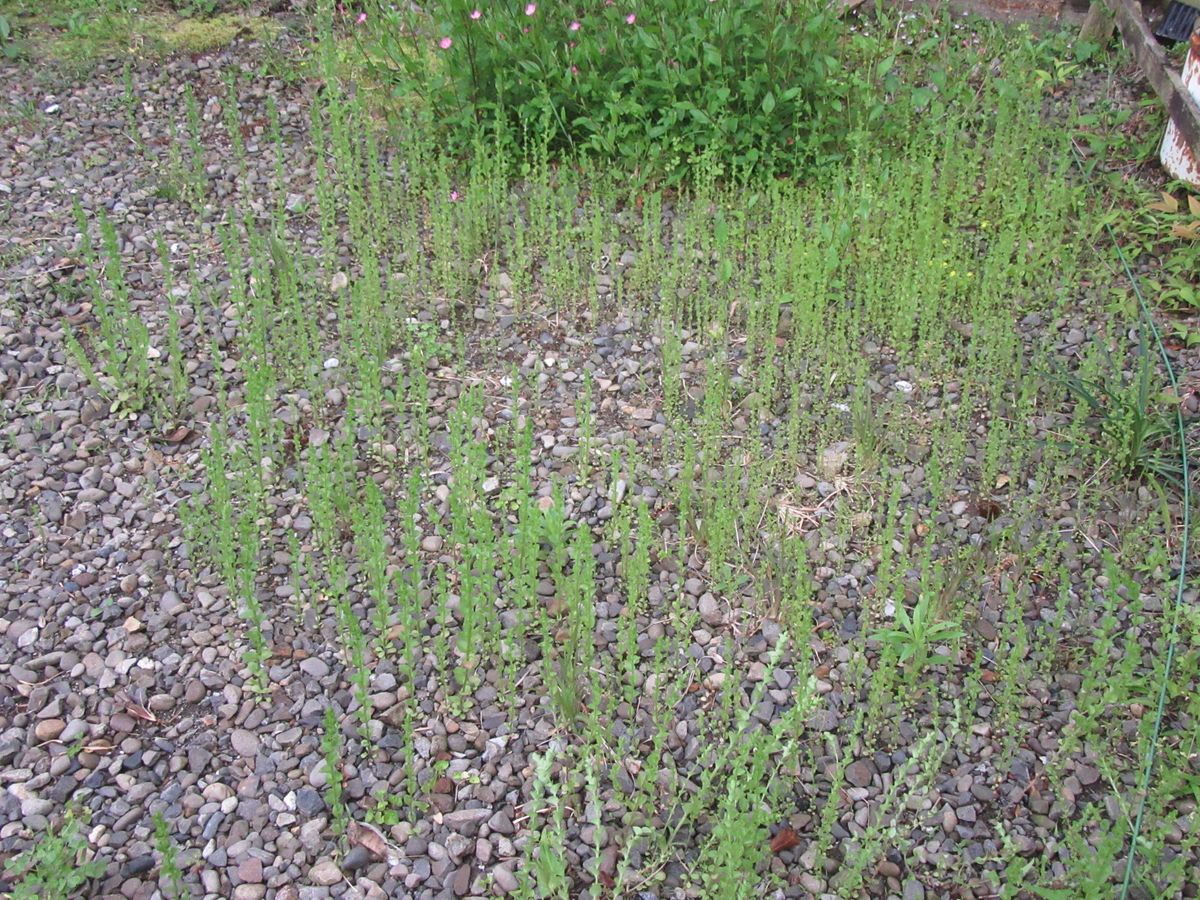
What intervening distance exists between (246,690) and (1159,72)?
4.89 metres

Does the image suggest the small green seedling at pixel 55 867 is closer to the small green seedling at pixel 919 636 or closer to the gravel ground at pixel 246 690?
the gravel ground at pixel 246 690

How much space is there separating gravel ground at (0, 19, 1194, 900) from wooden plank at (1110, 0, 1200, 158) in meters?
1.23

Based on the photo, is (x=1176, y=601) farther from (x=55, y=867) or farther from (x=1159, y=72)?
(x=1159, y=72)

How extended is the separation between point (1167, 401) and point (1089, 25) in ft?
10.4

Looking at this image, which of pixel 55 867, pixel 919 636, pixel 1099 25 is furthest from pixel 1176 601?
pixel 1099 25

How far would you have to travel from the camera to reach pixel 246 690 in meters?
2.76

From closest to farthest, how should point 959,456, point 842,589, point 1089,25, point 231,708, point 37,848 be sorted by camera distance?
point 37,848 < point 231,708 < point 842,589 < point 959,456 < point 1089,25

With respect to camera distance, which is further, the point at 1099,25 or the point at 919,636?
the point at 1099,25

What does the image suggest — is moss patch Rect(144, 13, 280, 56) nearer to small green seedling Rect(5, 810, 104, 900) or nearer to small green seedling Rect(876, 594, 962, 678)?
small green seedling Rect(5, 810, 104, 900)

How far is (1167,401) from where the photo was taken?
3504 mm

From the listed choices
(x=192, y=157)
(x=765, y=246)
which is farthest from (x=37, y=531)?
(x=765, y=246)

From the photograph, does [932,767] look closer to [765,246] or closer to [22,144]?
[765,246]

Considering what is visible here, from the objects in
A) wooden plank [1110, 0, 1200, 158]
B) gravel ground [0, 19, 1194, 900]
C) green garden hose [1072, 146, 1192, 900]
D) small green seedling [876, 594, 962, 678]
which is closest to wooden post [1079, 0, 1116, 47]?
Result: wooden plank [1110, 0, 1200, 158]

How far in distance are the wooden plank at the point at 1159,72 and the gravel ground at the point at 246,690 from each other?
1.23m
